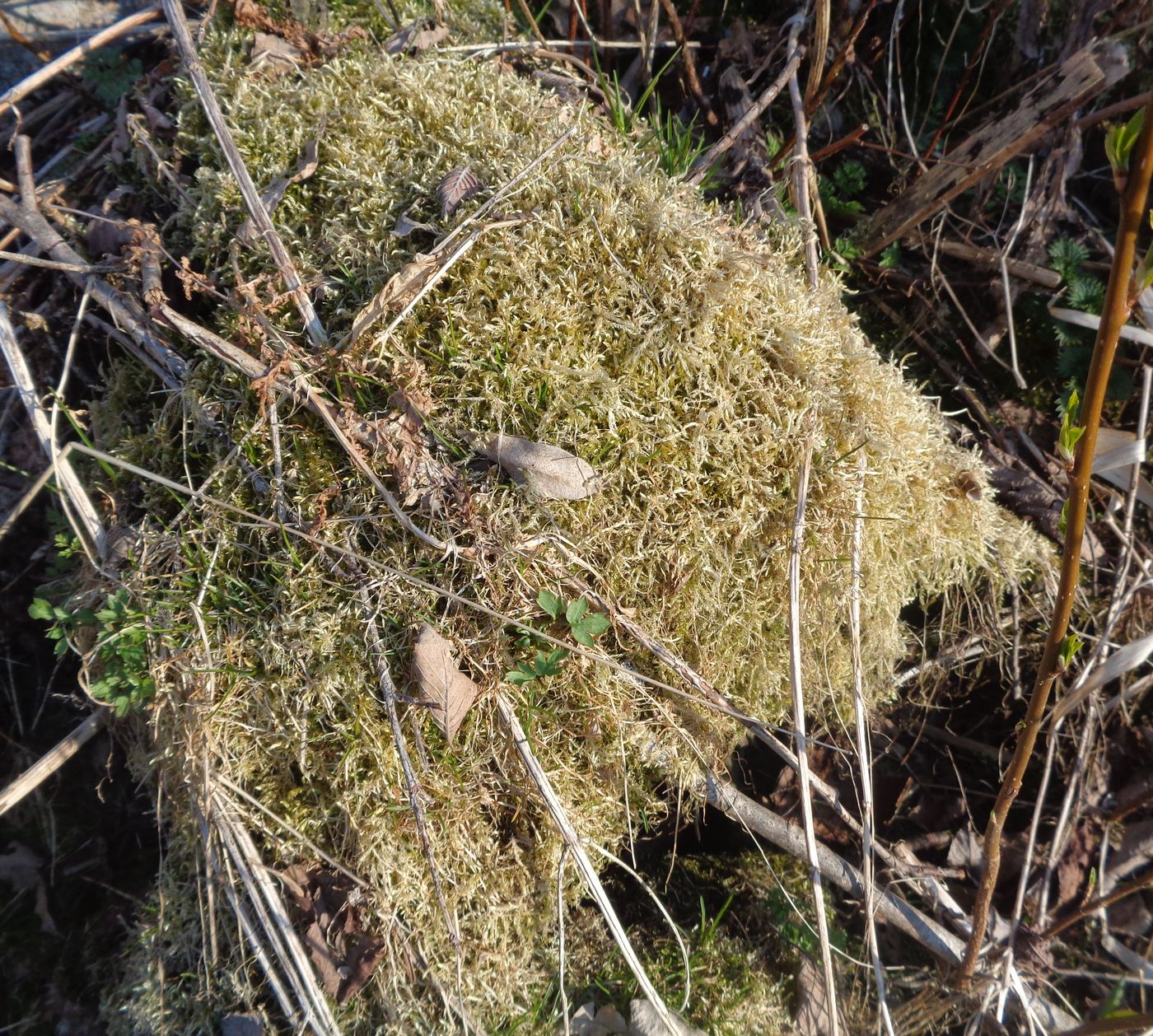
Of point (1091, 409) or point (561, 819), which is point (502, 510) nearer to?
point (561, 819)

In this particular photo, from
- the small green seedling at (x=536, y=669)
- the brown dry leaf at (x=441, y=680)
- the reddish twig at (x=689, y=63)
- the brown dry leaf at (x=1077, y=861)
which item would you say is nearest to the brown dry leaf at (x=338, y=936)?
the brown dry leaf at (x=441, y=680)

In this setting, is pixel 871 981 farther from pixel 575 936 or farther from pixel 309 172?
pixel 309 172

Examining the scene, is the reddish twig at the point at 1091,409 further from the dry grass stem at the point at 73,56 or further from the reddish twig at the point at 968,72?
the dry grass stem at the point at 73,56

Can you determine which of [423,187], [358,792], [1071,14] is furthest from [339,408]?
[1071,14]

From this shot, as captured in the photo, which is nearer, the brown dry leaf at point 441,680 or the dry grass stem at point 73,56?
the brown dry leaf at point 441,680

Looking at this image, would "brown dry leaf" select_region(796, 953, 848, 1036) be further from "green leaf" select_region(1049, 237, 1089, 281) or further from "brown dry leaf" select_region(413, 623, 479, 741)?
"green leaf" select_region(1049, 237, 1089, 281)

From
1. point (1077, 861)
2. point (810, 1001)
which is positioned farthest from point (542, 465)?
point (1077, 861)
